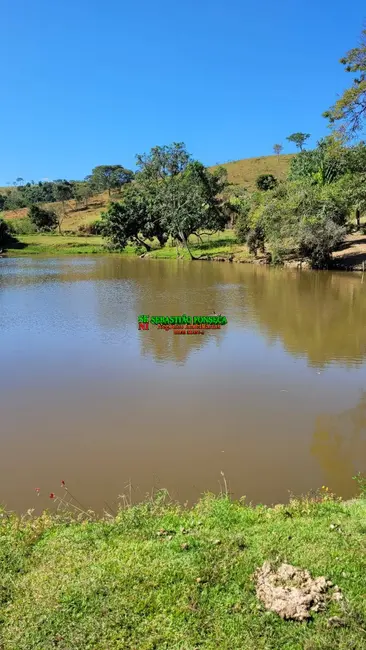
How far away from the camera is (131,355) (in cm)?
1195

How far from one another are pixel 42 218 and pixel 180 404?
69063 mm

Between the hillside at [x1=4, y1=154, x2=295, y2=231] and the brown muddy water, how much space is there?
202ft

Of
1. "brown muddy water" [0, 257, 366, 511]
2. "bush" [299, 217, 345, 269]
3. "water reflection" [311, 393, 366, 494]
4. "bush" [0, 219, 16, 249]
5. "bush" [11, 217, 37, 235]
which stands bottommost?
"water reflection" [311, 393, 366, 494]

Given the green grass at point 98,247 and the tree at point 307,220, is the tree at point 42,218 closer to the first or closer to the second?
the green grass at point 98,247

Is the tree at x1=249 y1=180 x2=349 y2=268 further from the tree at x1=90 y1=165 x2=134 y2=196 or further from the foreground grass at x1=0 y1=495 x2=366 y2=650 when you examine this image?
the tree at x1=90 y1=165 x2=134 y2=196

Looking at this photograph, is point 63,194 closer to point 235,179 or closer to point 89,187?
point 89,187

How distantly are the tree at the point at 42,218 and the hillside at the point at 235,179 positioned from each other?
208cm

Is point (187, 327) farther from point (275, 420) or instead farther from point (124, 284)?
point (124, 284)

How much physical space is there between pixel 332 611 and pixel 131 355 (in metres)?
9.23

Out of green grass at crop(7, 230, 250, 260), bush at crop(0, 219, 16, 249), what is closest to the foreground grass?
green grass at crop(7, 230, 250, 260)

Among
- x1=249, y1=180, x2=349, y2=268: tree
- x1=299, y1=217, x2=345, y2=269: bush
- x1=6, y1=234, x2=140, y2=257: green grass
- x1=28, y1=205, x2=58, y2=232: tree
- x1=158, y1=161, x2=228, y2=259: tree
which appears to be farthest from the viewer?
x1=28, y1=205, x2=58, y2=232: tree

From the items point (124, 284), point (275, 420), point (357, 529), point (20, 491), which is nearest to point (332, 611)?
point (357, 529)

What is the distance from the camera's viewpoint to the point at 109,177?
311ft

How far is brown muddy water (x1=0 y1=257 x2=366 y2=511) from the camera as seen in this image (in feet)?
19.5
